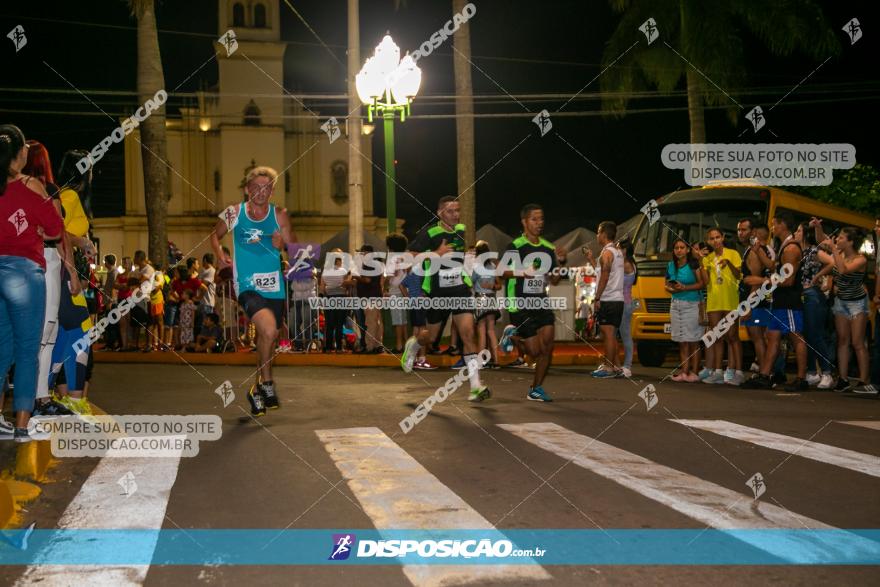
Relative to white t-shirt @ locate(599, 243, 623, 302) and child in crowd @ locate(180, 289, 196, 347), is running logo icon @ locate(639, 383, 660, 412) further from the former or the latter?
child in crowd @ locate(180, 289, 196, 347)

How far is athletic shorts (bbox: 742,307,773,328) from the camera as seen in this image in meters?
12.9

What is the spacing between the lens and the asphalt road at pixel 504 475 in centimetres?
430

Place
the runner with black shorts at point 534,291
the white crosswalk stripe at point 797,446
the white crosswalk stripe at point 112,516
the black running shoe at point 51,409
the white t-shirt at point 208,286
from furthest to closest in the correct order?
the white t-shirt at point 208,286 < the runner with black shorts at point 534,291 < the black running shoe at point 51,409 < the white crosswalk stripe at point 797,446 < the white crosswalk stripe at point 112,516

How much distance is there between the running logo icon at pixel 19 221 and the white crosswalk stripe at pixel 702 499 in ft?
13.5

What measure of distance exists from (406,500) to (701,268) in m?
9.24

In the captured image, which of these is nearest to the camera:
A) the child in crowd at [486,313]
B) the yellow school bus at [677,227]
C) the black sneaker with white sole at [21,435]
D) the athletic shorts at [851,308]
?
the black sneaker with white sole at [21,435]

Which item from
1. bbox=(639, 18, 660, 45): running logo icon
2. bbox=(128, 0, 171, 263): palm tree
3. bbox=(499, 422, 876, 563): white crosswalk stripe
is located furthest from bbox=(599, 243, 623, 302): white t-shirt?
bbox=(639, 18, 660, 45): running logo icon

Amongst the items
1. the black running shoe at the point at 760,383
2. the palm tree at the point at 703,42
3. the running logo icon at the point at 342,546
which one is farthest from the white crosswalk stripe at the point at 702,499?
the palm tree at the point at 703,42

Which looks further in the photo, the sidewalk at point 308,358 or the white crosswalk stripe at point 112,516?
the sidewalk at point 308,358

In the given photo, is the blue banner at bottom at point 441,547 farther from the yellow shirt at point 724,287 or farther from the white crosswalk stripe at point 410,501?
the yellow shirt at point 724,287

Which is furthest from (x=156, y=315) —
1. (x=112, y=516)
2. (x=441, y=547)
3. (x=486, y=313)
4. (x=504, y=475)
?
(x=441, y=547)

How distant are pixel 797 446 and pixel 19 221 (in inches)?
242

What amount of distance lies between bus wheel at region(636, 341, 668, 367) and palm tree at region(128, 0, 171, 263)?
11.3 meters

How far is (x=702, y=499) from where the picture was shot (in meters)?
5.66
